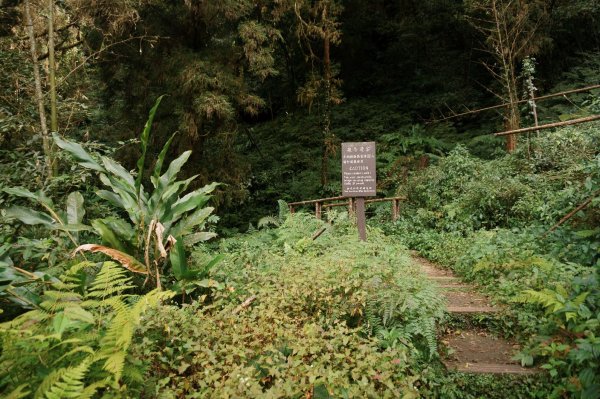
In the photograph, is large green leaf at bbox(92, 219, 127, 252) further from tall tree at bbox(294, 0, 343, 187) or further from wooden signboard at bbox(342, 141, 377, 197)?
tall tree at bbox(294, 0, 343, 187)

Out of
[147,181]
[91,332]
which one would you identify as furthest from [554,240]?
[147,181]

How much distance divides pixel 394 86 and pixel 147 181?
12964 millimetres

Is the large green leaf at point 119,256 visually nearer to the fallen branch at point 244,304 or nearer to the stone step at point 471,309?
the fallen branch at point 244,304

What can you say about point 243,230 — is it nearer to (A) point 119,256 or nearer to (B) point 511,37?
(A) point 119,256

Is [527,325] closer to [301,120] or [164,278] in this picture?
[164,278]

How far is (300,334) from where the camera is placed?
340 centimetres

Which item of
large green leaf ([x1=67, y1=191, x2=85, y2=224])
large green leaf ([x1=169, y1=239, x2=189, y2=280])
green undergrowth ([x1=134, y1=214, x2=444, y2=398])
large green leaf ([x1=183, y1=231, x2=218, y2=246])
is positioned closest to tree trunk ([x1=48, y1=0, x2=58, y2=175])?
large green leaf ([x1=67, y1=191, x2=85, y2=224])

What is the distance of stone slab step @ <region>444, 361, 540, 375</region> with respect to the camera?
141 inches

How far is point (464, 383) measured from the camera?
11.6 feet

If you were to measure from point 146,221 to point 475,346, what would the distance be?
12.4 feet

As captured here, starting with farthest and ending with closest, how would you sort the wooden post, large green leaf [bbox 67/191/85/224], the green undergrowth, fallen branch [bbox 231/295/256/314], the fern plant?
the wooden post → large green leaf [bbox 67/191/85/224] → fallen branch [bbox 231/295/256/314] → the green undergrowth → the fern plant

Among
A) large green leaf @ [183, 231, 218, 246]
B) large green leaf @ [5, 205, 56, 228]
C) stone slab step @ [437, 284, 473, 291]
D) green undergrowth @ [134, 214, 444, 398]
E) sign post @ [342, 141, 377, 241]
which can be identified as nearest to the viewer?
green undergrowth @ [134, 214, 444, 398]

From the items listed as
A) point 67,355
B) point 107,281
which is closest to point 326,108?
point 107,281

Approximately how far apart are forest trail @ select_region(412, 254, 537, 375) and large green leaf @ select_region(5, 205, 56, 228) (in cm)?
438
